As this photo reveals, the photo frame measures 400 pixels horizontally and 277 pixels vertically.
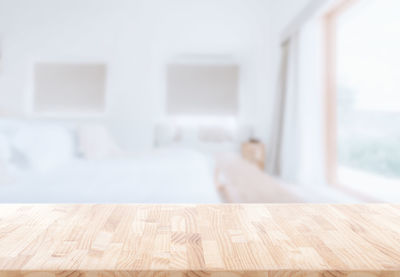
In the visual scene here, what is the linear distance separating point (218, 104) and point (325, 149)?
2081mm

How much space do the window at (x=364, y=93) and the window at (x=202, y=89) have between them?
1.89 metres

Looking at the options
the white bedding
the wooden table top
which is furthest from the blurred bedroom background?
the wooden table top

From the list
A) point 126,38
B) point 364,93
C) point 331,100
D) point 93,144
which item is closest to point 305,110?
point 331,100

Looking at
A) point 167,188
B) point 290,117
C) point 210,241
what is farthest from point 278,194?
point 210,241

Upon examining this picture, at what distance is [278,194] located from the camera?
2.19 meters

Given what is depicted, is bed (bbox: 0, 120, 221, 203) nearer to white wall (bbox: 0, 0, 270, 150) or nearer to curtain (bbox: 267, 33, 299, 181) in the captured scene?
white wall (bbox: 0, 0, 270, 150)

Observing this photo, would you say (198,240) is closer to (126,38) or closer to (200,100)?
(126,38)

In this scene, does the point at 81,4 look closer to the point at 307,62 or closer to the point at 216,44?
the point at 216,44

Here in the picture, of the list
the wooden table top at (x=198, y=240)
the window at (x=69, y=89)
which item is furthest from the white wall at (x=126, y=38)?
the wooden table top at (x=198, y=240)

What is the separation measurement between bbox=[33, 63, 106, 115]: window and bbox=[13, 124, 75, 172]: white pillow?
83.1 inches

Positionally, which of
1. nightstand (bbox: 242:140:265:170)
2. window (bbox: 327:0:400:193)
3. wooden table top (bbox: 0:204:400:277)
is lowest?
nightstand (bbox: 242:140:265:170)

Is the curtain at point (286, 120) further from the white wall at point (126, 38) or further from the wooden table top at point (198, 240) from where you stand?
the wooden table top at point (198, 240)

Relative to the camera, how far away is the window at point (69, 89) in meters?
3.99

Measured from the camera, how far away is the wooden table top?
310 millimetres
